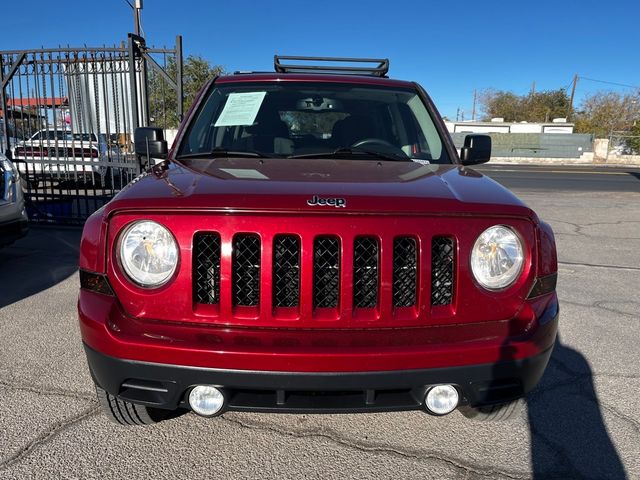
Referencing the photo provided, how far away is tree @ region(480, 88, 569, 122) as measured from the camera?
6581 centimetres

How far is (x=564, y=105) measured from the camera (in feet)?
220

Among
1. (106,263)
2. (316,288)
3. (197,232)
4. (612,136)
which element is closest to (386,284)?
(316,288)

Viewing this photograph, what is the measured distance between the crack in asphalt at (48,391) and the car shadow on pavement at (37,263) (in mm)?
1641

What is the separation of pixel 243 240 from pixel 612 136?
156ft

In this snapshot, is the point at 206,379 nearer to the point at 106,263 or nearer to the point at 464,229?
the point at 106,263

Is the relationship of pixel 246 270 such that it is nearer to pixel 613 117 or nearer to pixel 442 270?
pixel 442 270

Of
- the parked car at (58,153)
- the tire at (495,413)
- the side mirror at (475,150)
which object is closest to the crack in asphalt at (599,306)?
the side mirror at (475,150)

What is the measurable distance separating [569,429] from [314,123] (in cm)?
233

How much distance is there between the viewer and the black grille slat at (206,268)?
1.89 meters

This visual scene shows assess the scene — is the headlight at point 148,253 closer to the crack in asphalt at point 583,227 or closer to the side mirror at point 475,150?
the side mirror at point 475,150

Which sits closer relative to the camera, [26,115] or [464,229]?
[464,229]

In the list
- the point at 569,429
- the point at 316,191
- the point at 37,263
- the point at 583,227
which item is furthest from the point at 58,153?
the point at 583,227

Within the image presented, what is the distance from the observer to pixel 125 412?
2.31 metres

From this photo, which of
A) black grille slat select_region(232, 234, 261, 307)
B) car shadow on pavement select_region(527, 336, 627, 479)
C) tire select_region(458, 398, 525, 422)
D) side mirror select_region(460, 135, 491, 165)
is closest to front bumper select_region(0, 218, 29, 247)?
black grille slat select_region(232, 234, 261, 307)
